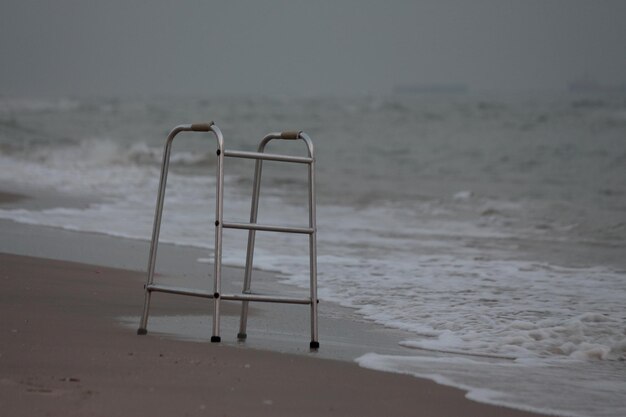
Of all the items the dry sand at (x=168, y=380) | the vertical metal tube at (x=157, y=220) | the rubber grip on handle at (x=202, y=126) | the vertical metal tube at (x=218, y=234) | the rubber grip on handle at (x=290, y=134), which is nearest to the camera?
the dry sand at (x=168, y=380)

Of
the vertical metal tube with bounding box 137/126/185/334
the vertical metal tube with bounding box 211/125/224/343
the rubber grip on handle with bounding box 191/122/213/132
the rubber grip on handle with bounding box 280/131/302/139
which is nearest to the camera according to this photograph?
the vertical metal tube with bounding box 211/125/224/343

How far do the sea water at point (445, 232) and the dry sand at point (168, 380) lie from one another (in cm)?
32

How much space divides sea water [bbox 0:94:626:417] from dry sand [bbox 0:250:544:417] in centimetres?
32

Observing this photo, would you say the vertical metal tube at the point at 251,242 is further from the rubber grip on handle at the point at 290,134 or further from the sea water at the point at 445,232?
the sea water at the point at 445,232

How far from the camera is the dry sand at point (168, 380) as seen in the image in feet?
10.9

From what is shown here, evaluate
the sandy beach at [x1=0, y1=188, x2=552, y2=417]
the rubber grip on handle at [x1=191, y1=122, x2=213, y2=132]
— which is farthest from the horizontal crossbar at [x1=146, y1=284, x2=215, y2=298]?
the rubber grip on handle at [x1=191, y1=122, x2=213, y2=132]

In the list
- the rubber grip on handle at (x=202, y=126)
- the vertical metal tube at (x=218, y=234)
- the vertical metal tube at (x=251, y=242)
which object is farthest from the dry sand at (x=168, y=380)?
the rubber grip on handle at (x=202, y=126)

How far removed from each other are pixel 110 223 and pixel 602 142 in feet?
76.1

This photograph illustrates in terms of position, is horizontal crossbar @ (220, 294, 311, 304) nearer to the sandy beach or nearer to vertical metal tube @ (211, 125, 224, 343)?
vertical metal tube @ (211, 125, 224, 343)

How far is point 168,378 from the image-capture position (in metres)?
3.68

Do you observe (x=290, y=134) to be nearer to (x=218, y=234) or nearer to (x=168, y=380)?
(x=218, y=234)

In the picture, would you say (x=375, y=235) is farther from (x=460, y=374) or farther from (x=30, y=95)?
(x=30, y=95)

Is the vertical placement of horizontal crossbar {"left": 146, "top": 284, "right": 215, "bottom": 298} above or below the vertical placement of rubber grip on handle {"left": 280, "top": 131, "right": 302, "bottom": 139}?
below

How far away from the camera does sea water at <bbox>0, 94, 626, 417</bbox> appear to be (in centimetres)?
474
